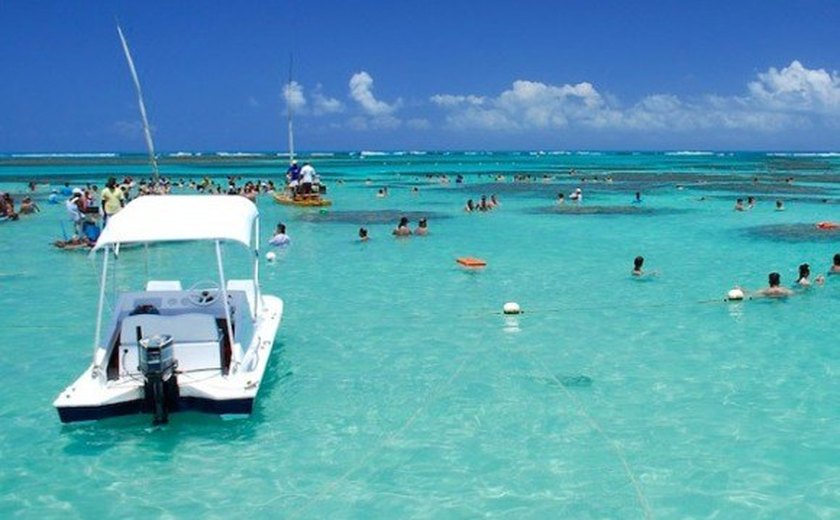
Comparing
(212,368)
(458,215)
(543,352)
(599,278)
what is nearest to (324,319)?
Answer: (543,352)

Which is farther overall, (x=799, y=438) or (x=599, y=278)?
(x=599, y=278)

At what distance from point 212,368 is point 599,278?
1280 cm

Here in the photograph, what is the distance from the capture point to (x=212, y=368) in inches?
393

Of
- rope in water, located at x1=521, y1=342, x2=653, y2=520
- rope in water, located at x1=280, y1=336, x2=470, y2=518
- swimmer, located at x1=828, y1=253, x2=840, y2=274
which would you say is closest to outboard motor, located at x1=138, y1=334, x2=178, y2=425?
rope in water, located at x1=280, y1=336, x2=470, y2=518

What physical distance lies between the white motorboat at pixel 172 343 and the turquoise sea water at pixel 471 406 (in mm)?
494

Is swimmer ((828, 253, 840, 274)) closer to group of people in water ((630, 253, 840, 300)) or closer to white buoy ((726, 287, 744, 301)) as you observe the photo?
group of people in water ((630, 253, 840, 300))

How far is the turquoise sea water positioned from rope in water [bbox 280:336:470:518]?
0.09 ft

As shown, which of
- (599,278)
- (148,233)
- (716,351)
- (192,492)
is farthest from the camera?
(599,278)

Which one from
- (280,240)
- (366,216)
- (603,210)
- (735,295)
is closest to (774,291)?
(735,295)

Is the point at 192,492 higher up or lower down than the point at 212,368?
lower down

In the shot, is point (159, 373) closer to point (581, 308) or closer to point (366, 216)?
point (581, 308)

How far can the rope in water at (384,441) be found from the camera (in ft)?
26.9

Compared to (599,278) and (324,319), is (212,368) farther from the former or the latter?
(599,278)

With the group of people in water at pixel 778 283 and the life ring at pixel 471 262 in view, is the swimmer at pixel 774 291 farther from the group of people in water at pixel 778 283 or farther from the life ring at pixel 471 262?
the life ring at pixel 471 262
